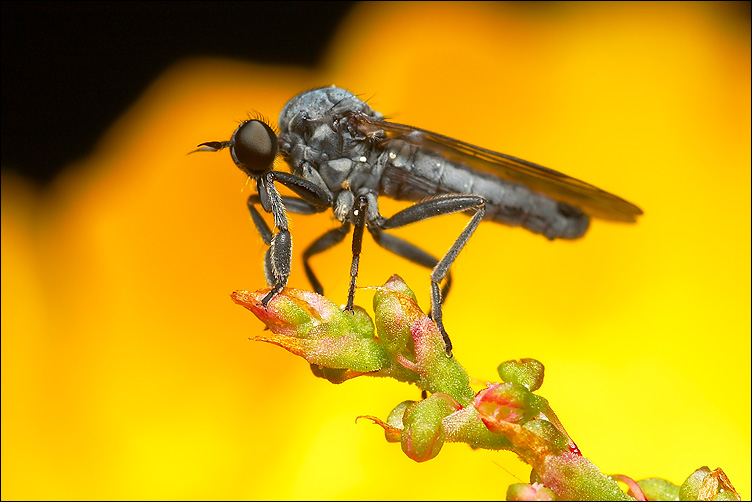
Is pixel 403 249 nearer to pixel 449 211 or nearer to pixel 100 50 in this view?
pixel 449 211

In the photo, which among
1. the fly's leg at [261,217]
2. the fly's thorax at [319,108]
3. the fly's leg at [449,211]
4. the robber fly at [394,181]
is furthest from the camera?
the fly's thorax at [319,108]

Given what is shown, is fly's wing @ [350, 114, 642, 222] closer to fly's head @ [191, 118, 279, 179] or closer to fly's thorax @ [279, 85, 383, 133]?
fly's thorax @ [279, 85, 383, 133]

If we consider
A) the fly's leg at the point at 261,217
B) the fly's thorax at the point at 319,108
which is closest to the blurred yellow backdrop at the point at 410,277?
the fly's leg at the point at 261,217

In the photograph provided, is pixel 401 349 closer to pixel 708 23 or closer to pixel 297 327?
pixel 297 327

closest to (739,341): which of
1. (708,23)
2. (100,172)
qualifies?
(708,23)

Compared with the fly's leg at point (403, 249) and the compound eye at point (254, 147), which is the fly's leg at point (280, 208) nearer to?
the compound eye at point (254, 147)

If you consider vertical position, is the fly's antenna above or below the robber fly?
below

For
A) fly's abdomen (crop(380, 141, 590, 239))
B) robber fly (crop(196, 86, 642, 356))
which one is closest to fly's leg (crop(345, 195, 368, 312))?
robber fly (crop(196, 86, 642, 356))
